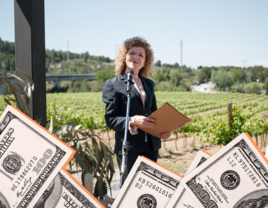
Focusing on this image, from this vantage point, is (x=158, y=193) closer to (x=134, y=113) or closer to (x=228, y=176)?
(x=228, y=176)

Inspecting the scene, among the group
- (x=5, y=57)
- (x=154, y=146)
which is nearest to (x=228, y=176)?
(x=154, y=146)

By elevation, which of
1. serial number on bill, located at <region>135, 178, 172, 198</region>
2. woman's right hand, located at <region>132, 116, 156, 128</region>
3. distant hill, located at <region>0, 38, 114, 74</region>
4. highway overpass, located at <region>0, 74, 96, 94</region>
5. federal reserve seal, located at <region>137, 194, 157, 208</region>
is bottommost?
federal reserve seal, located at <region>137, 194, 157, 208</region>

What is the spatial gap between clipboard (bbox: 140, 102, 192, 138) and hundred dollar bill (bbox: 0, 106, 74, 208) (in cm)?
77

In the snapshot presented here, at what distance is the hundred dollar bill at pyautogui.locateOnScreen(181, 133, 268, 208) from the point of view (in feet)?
1.96

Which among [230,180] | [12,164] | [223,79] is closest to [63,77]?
[223,79]

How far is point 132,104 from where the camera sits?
1.64 m

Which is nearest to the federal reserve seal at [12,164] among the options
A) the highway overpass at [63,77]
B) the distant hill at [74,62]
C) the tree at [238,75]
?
the tree at [238,75]

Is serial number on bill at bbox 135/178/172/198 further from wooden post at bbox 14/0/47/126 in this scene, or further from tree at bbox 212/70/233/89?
tree at bbox 212/70/233/89

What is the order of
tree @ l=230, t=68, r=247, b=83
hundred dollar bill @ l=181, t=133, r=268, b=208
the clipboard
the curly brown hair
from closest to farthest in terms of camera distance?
hundred dollar bill @ l=181, t=133, r=268, b=208 → the clipboard → the curly brown hair → tree @ l=230, t=68, r=247, b=83

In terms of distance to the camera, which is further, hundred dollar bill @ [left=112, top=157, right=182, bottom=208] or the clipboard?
the clipboard

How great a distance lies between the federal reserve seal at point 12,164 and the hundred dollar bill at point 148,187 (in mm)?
288

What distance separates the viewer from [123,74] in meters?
1.72

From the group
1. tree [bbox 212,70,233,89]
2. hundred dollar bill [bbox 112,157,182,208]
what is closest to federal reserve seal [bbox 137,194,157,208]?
hundred dollar bill [bbox 112,157,182,208]

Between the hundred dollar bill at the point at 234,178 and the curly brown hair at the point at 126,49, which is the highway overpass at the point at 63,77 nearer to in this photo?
the curly brown hair at the point at 126,49
